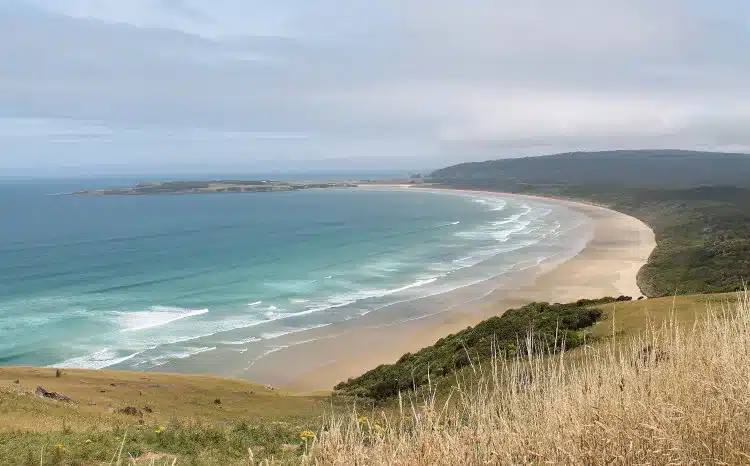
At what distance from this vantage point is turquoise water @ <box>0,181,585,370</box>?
32.5m

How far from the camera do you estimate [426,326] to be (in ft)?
109

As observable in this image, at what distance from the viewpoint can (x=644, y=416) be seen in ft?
14.6

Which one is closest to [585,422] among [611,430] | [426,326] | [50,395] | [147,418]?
[611,430]

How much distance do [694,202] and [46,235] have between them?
10368 centimetres

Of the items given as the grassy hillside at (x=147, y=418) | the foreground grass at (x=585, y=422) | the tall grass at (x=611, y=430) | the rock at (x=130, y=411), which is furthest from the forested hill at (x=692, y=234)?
the rock at (x=130, y=411)

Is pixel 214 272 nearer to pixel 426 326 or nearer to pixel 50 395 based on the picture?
pixel 426 326

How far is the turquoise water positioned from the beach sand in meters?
2.94

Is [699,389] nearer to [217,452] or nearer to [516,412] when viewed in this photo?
[516,412]

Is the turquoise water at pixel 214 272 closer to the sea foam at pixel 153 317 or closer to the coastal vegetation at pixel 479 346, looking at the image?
the sea foam at pixel 153 317

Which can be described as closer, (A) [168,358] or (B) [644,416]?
(B) [644,416]

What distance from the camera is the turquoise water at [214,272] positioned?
3247 cm

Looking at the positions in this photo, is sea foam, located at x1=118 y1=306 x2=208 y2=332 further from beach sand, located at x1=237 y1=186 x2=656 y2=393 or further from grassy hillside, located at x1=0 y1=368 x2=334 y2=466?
grassy hillside, located at x1=0 y1=368 x2=334 y2=466

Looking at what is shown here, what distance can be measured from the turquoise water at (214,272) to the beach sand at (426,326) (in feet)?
9.64

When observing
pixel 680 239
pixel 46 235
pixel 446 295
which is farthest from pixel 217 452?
pixel 46 235
